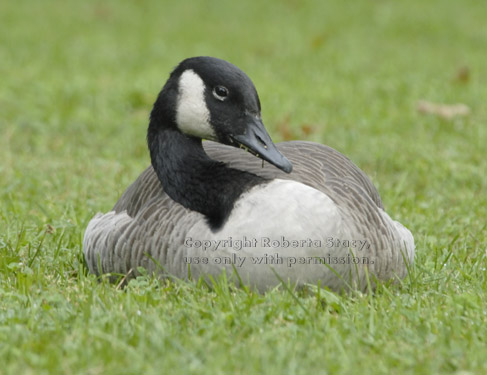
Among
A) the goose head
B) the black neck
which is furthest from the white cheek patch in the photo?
the black neck

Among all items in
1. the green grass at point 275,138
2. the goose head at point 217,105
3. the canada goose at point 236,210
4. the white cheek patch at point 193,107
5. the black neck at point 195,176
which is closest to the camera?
the green grass at point 275,138

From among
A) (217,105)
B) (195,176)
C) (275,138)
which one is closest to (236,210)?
(195,176)

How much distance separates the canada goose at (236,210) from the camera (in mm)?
3498

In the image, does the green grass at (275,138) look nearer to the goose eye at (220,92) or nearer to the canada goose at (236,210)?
the canada goose at (236,210)

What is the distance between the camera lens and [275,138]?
784 centimetres

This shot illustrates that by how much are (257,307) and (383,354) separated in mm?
595

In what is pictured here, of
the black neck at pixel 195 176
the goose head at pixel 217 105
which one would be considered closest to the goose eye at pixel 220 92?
the goose head at pixel 217 105

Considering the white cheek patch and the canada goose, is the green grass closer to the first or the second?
the canada goose

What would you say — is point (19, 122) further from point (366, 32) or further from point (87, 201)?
point (366, 32)

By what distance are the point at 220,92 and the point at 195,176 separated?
1.46ft

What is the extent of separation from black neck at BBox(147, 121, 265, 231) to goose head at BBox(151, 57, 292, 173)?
0.28ft

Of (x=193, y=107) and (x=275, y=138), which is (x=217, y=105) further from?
(x=275, y=138)

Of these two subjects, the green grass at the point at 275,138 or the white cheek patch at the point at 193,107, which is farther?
the white cheek patch at the point at 193,107

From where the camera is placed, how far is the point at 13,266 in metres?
3.94
